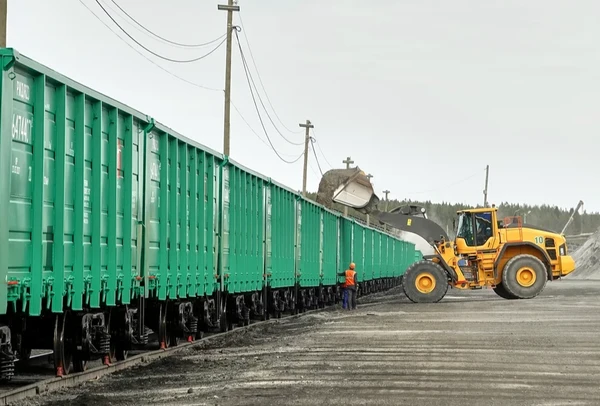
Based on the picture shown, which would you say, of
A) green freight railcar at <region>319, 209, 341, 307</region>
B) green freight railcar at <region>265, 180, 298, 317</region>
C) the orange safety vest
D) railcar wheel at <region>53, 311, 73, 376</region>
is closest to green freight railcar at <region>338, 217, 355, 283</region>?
green freight railcar at <region>319, 209, 341, 307</region>

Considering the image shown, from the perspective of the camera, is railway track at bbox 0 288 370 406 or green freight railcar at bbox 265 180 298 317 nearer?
railway track at bbox 0 288 370 406

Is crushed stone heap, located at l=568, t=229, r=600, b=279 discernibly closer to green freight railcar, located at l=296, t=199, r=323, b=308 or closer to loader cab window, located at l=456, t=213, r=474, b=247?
loader cab window, located at l=456, t=213, r=474, b=247

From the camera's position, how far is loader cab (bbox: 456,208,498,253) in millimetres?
33750

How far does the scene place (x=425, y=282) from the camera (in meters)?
33.6

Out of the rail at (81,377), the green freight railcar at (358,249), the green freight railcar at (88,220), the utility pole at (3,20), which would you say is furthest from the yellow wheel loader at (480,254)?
the utility pole at (3,20)

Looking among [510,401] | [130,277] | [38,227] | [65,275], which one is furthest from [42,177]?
[510,401]

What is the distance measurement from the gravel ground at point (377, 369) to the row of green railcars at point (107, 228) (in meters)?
0.71

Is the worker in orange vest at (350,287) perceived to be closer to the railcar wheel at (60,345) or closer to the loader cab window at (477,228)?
the loader cab window at (477,228)

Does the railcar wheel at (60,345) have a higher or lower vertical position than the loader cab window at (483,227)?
lower

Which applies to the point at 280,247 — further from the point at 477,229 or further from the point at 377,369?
the point at 377,369

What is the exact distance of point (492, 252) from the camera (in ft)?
111

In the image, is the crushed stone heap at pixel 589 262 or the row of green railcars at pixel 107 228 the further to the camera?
the crushed stone heap at pixel 589 262

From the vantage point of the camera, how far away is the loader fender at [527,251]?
33.7 metres

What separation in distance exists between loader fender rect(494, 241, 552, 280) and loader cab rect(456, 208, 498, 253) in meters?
0.48
